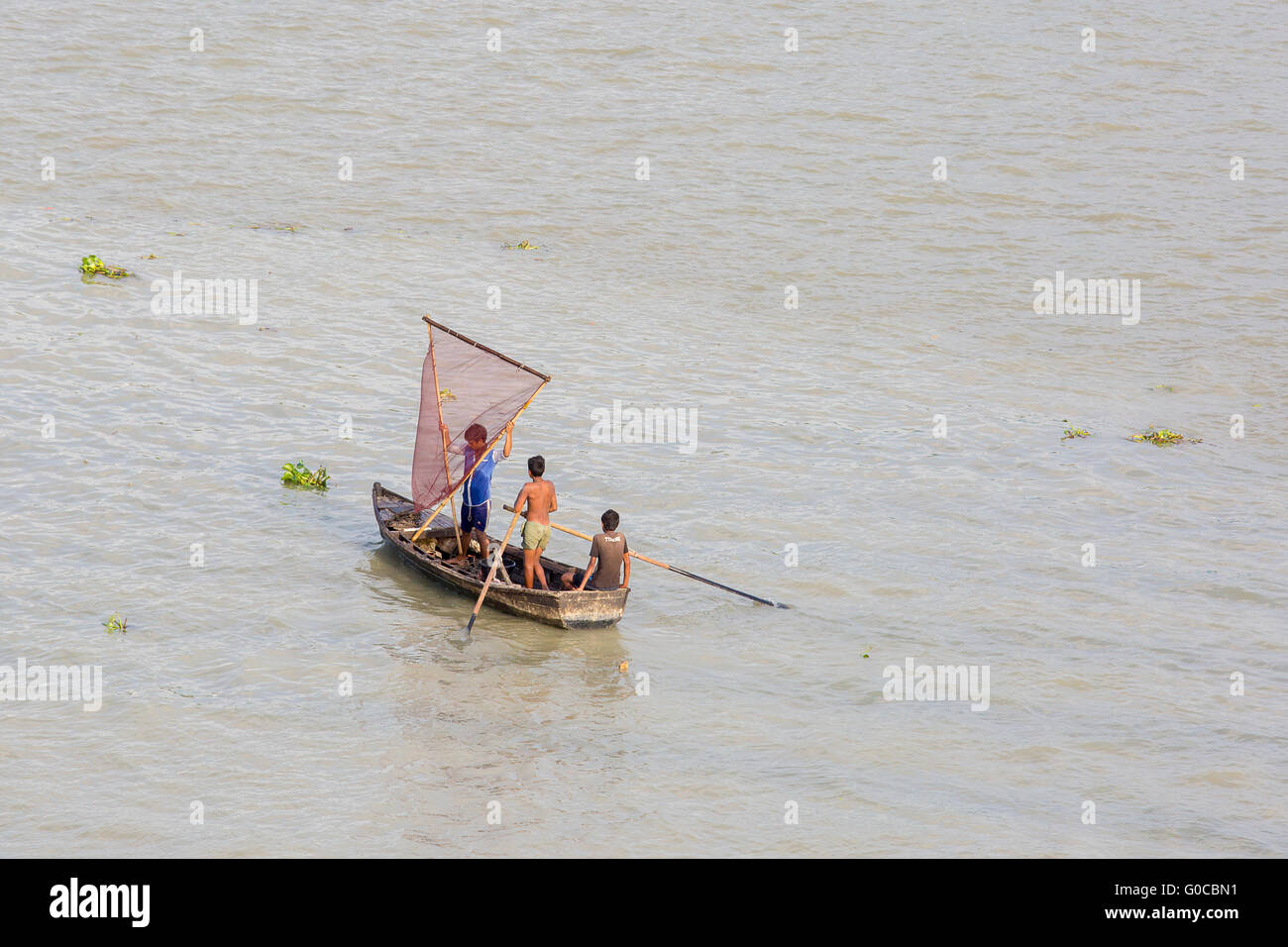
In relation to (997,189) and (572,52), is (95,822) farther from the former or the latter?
(572,52)

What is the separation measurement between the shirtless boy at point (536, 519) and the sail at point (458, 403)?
678 millimetres

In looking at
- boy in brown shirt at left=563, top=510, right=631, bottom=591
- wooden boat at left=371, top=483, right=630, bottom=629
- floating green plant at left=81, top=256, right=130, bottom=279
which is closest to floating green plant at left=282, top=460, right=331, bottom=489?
wooden boat at left=371, top=483, right=630, bottom=629

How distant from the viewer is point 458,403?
14.3m

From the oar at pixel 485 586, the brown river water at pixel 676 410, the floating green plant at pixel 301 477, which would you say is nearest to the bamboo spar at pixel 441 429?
the brown river water at pixel 676 410

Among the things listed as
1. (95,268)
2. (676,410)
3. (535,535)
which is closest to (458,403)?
(535,535)

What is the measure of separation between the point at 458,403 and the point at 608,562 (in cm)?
258

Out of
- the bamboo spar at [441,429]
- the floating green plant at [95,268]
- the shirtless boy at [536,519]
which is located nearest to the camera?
the shirtless boy at [536,519]

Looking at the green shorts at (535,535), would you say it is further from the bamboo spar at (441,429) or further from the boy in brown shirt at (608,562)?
the bamboo spar at (441,429)

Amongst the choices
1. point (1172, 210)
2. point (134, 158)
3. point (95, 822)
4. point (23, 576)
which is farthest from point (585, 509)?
point (1172, 210)

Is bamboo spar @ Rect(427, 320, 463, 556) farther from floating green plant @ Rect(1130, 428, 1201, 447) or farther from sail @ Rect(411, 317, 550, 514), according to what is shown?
floating green plant @ Rect(1130, 428, 1201, 447)

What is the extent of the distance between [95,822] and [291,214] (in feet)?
57.9

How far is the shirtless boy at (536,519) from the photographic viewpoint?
45.1ft

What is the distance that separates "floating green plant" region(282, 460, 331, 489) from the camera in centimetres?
1583

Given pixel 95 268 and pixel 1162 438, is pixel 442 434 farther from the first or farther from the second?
pixel 1162 438
